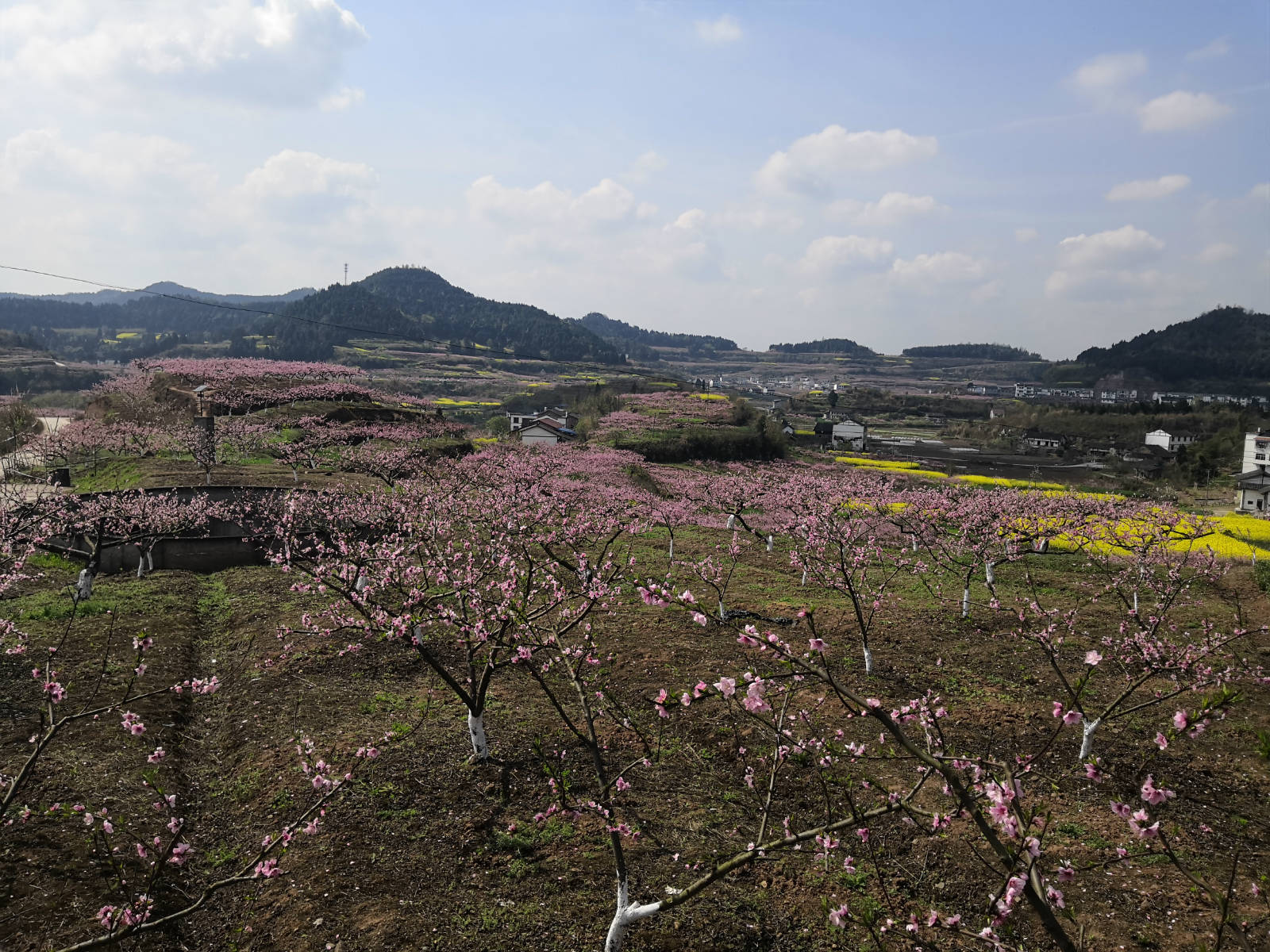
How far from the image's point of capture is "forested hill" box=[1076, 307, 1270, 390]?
160m

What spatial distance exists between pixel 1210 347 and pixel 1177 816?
218169 mm

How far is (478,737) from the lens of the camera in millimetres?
10242

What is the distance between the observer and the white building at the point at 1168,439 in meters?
87.9

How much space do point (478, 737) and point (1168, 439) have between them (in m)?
108

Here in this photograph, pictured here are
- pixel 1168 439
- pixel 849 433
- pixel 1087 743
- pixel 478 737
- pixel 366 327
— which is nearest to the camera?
pixel 478 737

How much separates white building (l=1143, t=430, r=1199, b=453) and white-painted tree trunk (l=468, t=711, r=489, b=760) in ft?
338

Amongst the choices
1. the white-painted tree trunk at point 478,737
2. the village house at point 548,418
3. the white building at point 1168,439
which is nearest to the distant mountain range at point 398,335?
the village house at point 548,418

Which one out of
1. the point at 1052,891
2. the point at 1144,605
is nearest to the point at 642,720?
the point at 1052,891

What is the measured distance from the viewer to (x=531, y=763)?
10422 millimetres

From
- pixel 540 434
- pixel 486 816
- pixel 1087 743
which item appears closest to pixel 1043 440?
pixel 540 434

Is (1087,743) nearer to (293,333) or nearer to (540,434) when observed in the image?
(540,434)

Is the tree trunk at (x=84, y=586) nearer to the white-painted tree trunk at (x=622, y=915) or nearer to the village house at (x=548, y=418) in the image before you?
the white-painted tree trunk at (x=622, y=915)

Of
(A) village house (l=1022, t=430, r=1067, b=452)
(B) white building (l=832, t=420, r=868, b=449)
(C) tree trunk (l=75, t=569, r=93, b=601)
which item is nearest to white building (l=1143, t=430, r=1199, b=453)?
(A) village house (l=1022, t=430, r=1067, b=452)

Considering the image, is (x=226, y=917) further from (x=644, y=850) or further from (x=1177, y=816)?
(x=1177, y=816)
